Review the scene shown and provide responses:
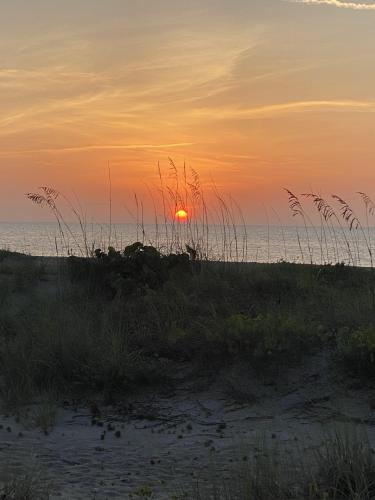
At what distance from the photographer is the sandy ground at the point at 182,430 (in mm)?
4578

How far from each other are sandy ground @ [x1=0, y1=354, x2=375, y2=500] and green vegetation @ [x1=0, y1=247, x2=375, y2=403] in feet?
1.04

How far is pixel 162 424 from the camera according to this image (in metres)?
5.78

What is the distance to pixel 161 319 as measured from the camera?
309 inches

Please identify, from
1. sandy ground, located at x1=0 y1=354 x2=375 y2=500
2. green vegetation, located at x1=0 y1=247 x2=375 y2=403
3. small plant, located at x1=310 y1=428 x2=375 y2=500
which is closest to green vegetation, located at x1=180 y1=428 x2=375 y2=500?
small plant, located at x1=310 y1=428 x2=375 y2=500

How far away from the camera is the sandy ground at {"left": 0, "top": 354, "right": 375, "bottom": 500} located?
15.0 ft

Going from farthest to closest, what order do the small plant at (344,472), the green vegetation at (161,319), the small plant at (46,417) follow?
the green vegetation at (161,319), the small plant at (46,417), the small plant at (344,472)

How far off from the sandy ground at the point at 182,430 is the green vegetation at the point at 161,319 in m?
0.32

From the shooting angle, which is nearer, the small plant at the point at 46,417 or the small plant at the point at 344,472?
the small plant at the point at 344,472

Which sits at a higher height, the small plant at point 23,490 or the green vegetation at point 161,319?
the green vegetation at point 161,319

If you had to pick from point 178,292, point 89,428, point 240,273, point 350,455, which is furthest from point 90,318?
point 350,455

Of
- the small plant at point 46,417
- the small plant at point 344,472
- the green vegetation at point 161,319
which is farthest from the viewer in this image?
the green vegetation at point 161,319

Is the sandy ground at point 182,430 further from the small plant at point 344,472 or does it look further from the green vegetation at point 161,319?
the small plant at point 344,472

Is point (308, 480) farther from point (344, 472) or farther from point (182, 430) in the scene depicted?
point (182, 430)

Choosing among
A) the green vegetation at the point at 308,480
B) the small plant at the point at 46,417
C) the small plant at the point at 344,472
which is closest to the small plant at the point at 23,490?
the green vegetation at the point at 308,480
